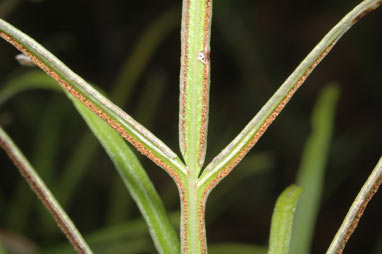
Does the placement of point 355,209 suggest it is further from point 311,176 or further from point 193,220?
point 311,176

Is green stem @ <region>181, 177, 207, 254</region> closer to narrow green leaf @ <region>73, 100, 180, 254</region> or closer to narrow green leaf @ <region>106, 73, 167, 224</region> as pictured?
narrow green leaf @ <region>73, 100, 180, 254</region>

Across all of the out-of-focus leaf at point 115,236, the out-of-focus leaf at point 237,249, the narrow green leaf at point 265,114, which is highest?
the narrow green leaf at point 265,114

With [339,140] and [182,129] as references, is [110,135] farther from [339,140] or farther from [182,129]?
[339,140]

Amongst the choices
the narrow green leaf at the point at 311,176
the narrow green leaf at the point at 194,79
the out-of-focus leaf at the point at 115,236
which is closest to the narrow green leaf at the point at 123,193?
the out-of-focus leaf at the point at 115,236

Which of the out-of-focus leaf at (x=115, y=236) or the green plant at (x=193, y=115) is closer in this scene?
the green plant at (x=193, y=115)

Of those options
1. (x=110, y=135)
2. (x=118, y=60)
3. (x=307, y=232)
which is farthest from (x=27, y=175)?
(x=118, y=60)

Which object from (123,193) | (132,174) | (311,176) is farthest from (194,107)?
(123,193)

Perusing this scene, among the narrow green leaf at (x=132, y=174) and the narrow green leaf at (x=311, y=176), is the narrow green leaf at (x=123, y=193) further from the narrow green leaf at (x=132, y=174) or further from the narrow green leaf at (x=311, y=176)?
the narrow green leaf at (x=132, y=174)
